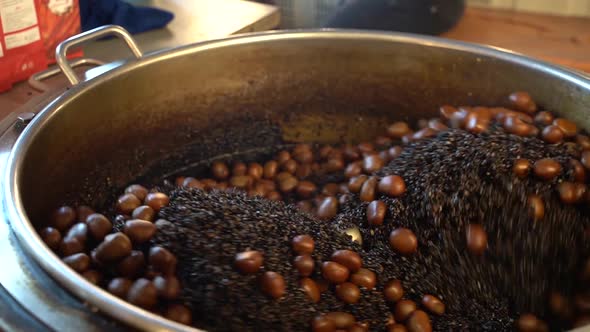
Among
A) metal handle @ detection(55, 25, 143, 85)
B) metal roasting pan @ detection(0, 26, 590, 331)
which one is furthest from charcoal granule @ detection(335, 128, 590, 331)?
metal handle @ detection(55, 25, 143, 85)

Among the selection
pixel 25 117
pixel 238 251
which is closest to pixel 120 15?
pixel 25 117

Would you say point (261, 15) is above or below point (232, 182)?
above

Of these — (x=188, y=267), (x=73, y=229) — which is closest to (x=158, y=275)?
(x=188, y=267)

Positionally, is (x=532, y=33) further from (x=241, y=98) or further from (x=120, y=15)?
(x=120, y=15)

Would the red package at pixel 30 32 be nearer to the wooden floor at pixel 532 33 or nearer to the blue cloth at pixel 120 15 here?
the blue cloth at pixel 120 15

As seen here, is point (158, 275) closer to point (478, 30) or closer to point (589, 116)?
point (589, 116)
